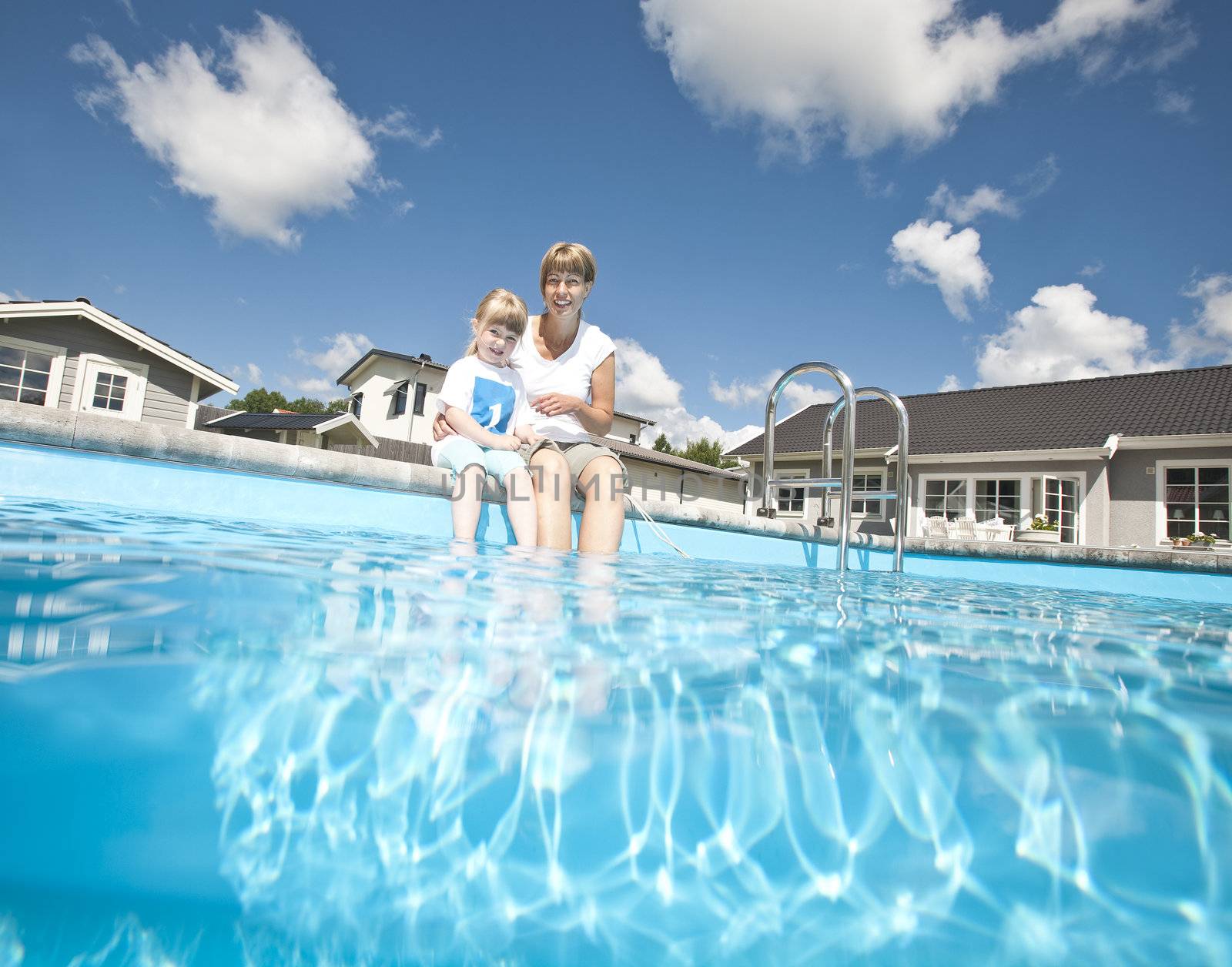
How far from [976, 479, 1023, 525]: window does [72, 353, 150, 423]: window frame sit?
18.8 meters

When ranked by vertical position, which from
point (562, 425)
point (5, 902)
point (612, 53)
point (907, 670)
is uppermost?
point (612, 53)

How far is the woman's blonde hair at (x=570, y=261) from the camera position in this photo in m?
3.17

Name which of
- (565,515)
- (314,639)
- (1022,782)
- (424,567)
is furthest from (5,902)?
(565,515)

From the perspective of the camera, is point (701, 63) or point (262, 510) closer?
point (262, 510)

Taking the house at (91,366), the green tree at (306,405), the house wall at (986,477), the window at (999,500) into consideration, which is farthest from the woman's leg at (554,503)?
the green tree at (306,405)

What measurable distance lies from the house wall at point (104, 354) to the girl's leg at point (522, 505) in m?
12.1

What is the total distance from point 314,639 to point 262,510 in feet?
9.06

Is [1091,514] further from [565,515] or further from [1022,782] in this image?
[1022,782]

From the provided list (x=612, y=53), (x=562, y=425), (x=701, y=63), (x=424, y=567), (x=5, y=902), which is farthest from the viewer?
(x=701, y=63)

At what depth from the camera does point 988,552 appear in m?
4.58

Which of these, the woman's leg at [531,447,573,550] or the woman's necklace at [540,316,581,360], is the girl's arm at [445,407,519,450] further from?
the woman's necklace at [540,316,581,360]

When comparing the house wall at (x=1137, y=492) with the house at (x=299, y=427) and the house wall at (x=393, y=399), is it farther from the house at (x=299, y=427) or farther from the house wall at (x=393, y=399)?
the house at (x=299, y=427)

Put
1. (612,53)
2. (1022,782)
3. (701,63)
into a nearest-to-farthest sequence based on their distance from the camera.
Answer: (1022,782), (612,53), (701,63)

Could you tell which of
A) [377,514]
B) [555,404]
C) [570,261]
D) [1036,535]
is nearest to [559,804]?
[555,404]
